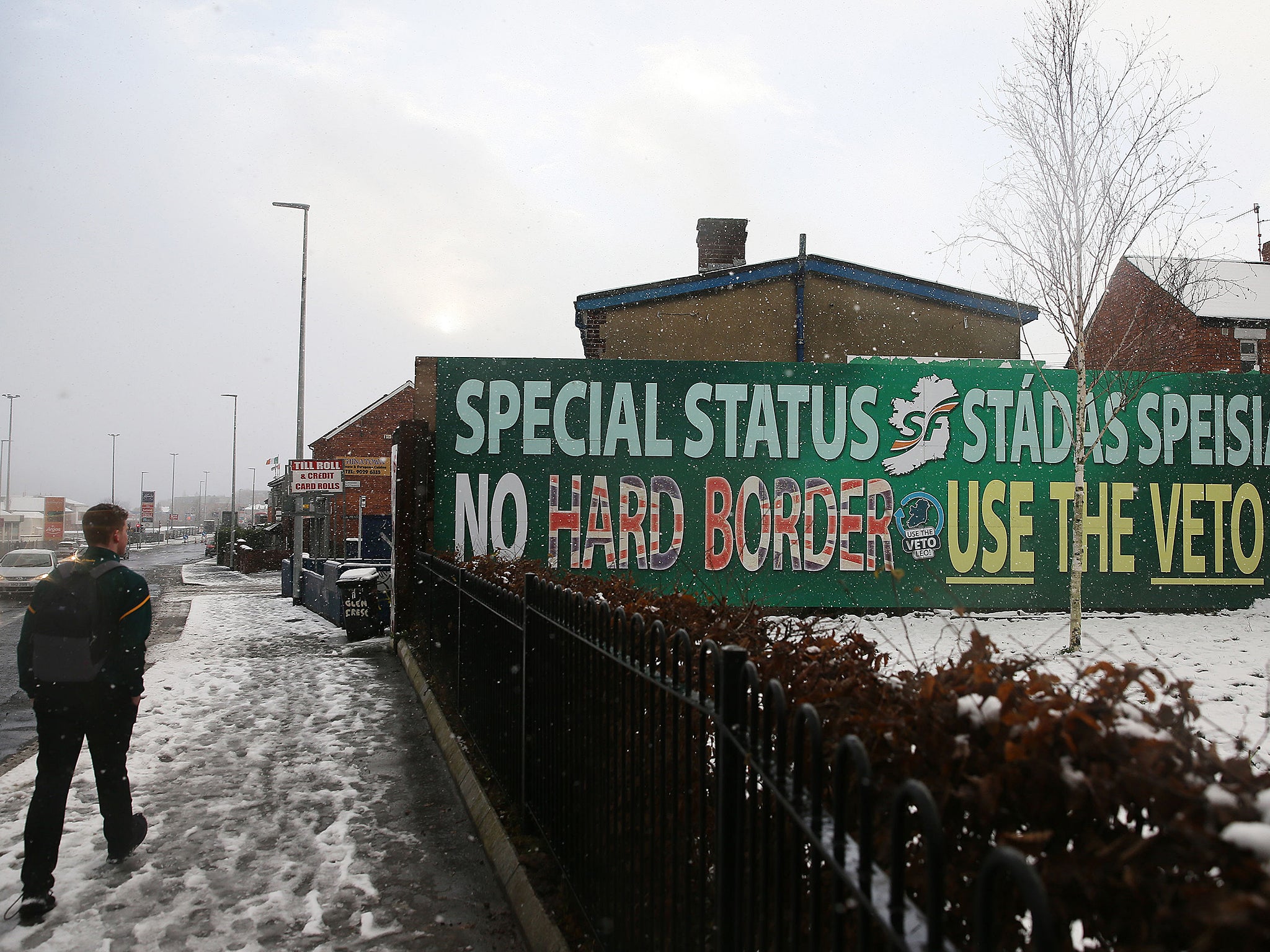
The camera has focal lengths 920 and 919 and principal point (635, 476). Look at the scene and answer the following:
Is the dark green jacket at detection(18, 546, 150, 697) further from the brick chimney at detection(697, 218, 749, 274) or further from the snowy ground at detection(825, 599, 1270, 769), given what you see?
the brick chimney at detection(697, 218, 749, 274)

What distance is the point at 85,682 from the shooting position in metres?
4.75

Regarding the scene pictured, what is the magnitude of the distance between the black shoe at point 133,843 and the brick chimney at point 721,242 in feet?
63.7

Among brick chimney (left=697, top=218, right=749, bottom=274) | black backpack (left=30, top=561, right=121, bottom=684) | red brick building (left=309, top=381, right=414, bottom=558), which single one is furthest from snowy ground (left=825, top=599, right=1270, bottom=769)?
red brick building (left=309, top=381, right=414, bottom=558)

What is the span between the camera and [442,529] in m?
14.9

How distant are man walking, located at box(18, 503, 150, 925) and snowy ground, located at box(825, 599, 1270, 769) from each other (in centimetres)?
592

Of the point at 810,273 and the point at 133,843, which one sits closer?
the point at 133,843

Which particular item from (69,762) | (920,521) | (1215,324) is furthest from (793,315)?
(1215,324)

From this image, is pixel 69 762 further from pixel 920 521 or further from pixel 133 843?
pixel 920 521

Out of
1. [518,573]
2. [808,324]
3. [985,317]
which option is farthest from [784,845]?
[985,317]

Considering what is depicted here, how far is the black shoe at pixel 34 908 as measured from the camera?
4.31 m

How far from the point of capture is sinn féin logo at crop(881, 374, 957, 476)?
15.6 m

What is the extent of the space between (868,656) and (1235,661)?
1080 cm

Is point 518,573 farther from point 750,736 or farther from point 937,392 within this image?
point 937,392

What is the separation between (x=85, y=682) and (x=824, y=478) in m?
12.3
